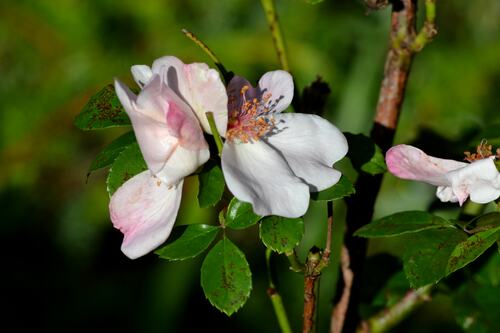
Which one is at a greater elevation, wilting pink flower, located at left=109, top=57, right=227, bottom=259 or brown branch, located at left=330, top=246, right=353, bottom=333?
wilting pink flower, located at left=109, top=57, right=227, bottom=259

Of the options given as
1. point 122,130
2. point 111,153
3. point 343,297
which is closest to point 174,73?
point 111,153

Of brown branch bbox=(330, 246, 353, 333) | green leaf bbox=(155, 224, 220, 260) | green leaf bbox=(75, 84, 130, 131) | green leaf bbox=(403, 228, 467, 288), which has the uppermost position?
green leaf bbox=(75, 84, 130, 131)

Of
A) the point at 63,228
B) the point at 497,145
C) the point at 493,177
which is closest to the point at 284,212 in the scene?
the point at 493,177

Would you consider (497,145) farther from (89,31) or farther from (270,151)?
(89,31)

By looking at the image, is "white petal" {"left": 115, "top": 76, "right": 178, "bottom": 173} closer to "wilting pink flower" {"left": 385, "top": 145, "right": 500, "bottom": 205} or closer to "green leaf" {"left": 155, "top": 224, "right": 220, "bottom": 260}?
"green leaf" {"left": 155, "top": 224, "right": 220, "bottom": 260}

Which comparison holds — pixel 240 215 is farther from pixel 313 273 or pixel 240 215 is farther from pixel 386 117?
pixel 386 117

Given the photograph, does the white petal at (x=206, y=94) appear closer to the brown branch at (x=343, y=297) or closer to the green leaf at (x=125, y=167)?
the green leaf at (x=125, y=167)

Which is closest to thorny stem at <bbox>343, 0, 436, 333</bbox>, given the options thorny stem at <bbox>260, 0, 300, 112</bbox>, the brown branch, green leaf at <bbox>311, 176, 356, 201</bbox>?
the brown branch
